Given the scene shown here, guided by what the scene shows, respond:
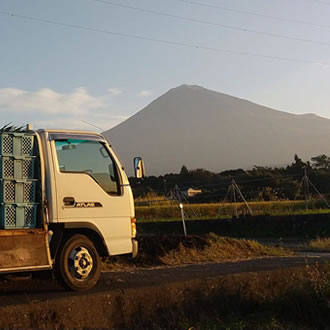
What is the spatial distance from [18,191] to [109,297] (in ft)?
6.17

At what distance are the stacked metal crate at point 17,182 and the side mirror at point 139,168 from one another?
1760 mm

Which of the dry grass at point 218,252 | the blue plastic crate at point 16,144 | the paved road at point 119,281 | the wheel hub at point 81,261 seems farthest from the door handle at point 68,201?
the dry grass at point 218,252

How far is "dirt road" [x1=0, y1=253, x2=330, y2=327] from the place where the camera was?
7.21 m

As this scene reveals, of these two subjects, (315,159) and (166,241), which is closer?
(166,241)

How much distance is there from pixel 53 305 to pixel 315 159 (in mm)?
66008

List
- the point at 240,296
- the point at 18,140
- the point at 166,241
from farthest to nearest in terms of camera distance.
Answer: the point at 166,241, the point at 240,296, the point at 18,140

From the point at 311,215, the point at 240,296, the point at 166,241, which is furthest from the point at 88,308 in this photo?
the point at 311,215

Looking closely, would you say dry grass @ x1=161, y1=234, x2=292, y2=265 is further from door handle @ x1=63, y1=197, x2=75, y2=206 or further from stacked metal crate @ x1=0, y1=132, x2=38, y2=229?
stacked metal crate @ x1=0, y1=132, x2=38, y2=229

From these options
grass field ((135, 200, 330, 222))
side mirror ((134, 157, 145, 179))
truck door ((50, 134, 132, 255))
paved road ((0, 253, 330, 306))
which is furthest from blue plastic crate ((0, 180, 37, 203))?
grass field ((135, 200, 330, 222))

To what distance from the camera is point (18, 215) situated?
767 cm

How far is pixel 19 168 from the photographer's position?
778 cm

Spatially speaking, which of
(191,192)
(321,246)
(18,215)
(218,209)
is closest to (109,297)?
(18,215)

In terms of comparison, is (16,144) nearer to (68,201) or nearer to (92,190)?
(68,201)

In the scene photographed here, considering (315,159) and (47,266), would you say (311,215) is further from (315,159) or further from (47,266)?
(315,159)
